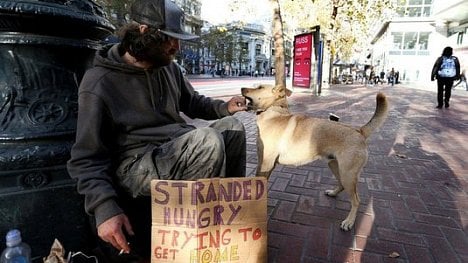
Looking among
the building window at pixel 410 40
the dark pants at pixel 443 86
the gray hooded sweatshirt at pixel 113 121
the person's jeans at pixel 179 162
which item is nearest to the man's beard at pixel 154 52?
the gray hooded sweatshirt at pixel 113 121

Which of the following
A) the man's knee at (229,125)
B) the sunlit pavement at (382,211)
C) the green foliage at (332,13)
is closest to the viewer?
the man's knee at (229,125)

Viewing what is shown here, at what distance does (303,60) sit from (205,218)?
1435cm

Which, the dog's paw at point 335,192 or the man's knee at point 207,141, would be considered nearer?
the man's knee at point 207,141

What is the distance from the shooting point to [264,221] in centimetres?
161

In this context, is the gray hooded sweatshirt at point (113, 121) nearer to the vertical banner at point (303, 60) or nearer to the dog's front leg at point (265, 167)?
the dog's front leg at point (265, 167)

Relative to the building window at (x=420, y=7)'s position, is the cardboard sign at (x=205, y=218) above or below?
below

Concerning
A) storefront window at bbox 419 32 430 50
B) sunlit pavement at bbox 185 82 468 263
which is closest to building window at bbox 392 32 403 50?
storefront window at bbox 419 32 430 50

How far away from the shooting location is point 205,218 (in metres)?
1.51

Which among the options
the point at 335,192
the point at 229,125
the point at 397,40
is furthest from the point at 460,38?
the point at 229,125

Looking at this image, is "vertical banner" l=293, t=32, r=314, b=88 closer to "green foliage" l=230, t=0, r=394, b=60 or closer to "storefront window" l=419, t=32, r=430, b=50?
"green foliage" l=230, t=0, r=394, b=60

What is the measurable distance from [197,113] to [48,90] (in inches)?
46.1

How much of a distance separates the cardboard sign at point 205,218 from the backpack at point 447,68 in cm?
1210

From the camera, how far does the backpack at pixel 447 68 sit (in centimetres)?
1096

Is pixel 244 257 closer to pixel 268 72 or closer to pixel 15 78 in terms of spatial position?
pixel 15 78
